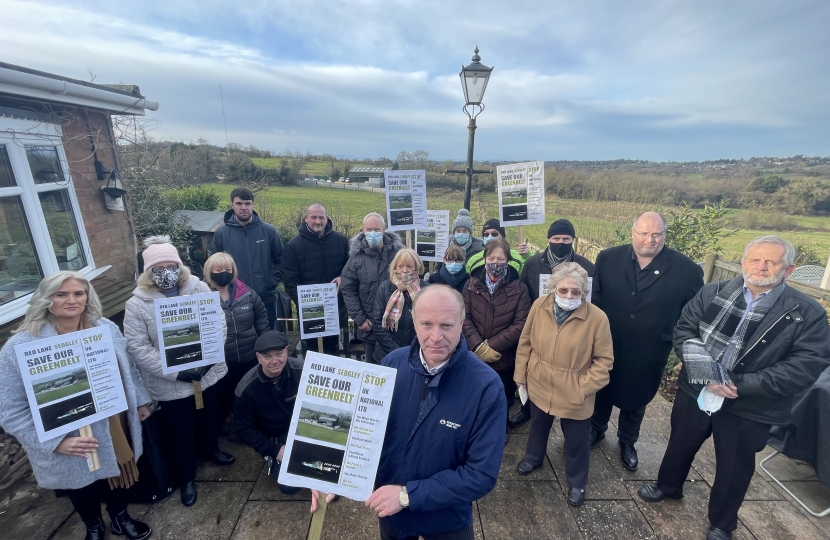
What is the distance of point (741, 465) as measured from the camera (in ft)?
8.86

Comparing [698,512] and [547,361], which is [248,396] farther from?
[698,512]

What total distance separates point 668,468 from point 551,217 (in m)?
11.9

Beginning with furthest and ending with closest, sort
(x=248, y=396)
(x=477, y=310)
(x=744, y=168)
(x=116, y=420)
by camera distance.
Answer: (x=744, y=168), (x=477, y=310), (x=248, y=396), (x=116, y=420)

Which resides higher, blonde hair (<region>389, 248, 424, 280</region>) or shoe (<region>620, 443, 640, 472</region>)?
blonde hair (<region>389, 248, 424, 280</region>)

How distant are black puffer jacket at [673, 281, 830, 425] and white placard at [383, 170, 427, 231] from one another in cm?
377

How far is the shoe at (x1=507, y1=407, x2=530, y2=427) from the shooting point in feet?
14.0

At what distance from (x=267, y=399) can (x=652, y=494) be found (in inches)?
138

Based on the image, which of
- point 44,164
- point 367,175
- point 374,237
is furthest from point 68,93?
point 367,175

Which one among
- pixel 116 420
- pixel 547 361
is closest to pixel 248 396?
pixel 116 420

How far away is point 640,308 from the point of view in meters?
3.33

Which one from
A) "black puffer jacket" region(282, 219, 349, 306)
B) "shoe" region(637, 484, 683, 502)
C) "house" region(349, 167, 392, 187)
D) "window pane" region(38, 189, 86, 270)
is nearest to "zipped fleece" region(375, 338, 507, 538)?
"shoe" region(637, 484, 683, 502)

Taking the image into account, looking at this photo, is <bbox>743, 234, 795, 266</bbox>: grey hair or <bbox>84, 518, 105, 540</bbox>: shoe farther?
<bbox>84, 518, 105, 540</bbox>: shoe

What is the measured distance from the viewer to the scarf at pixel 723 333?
2.52m

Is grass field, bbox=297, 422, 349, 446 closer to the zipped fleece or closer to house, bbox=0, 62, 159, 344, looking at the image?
the zipped fleece
